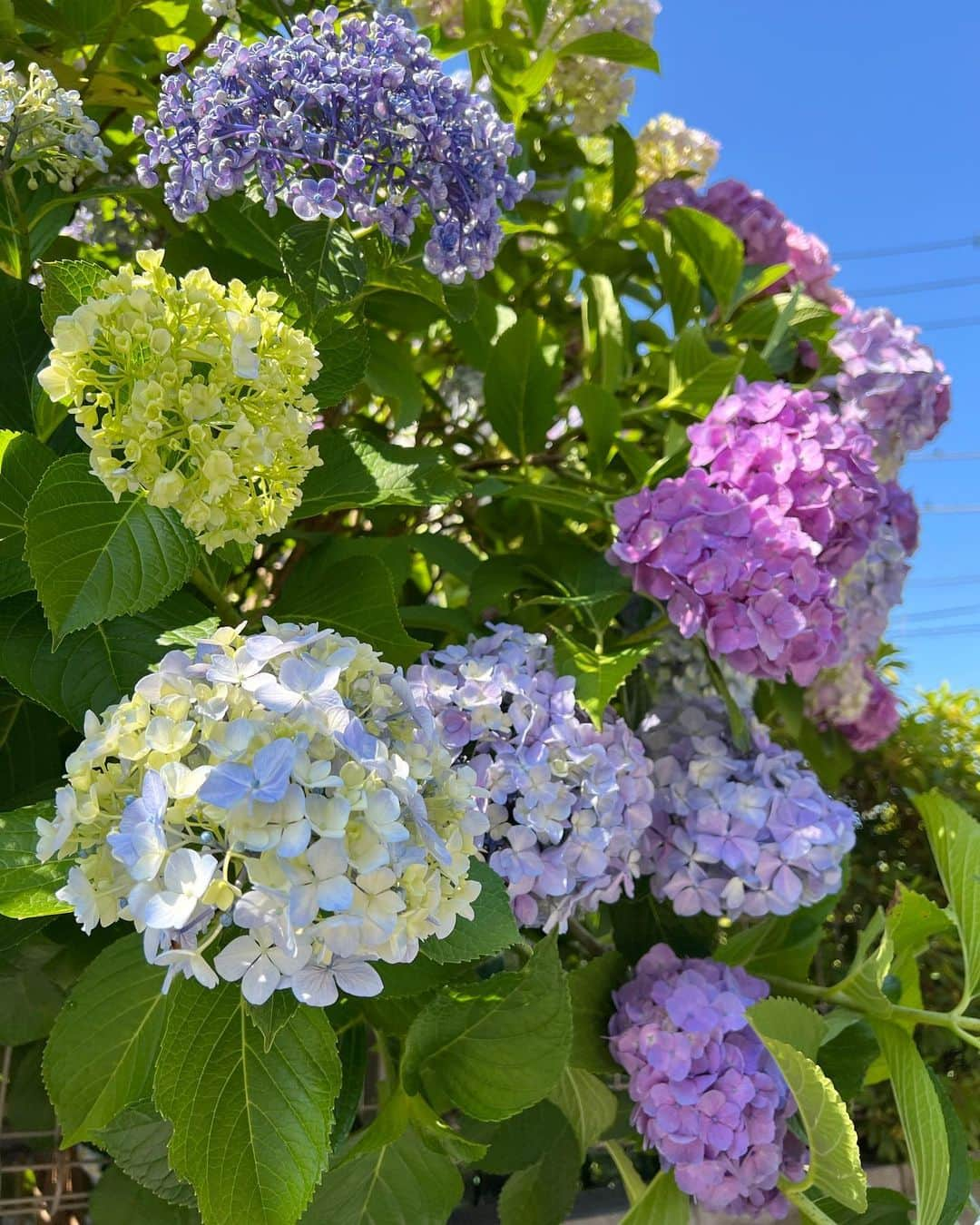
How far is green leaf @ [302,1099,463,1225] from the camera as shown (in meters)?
0.60

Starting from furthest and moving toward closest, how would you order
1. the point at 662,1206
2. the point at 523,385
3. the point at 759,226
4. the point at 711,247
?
the point at 759,226 → the point at 711,247 → the point at 523,385 → the point at 662,1206

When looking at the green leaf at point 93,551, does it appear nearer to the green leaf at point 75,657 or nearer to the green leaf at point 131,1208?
the green leaf at point 75,657

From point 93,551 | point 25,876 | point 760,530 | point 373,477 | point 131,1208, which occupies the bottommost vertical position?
point 131,1208

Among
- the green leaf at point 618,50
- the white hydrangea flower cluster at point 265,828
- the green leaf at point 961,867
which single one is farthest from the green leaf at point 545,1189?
the green leaf at point 618,50

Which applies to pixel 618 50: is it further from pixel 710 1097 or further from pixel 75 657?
pixel 710 1097

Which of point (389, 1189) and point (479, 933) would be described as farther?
point (389, 1189)

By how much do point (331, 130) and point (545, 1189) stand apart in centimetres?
66

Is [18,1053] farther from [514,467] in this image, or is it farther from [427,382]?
[427,382]

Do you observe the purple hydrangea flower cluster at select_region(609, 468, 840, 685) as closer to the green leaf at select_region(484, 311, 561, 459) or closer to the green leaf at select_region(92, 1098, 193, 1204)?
the green leaf at select_region(484, 311, 561, 459)

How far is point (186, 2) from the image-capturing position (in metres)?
0.74

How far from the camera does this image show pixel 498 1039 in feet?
1.79

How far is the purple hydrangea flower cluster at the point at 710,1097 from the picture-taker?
0.61 m

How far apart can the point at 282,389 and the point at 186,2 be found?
1.58 ft

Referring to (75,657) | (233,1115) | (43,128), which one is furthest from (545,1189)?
(43,128)
